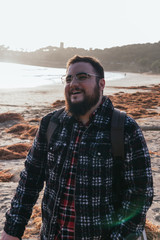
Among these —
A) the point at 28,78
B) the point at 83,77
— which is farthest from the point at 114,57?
the point at 83,77

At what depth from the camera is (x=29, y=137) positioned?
365 inches

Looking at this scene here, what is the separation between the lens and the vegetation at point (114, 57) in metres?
141

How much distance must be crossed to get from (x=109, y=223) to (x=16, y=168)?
14.6 feet

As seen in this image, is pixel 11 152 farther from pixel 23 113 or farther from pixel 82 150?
pixel 23 113

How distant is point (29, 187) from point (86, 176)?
1.95ft

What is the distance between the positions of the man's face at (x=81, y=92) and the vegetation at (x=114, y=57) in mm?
130069

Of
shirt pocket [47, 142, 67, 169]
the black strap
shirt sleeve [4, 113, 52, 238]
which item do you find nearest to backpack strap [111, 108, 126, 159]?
the black strap

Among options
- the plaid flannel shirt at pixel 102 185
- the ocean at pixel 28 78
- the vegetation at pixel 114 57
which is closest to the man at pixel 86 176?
the plaid flannel shirt at pixel 102 185

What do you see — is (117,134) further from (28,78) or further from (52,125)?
(28,78)

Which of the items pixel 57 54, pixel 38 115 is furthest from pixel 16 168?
pixel 57 54

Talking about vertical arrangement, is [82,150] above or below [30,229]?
above

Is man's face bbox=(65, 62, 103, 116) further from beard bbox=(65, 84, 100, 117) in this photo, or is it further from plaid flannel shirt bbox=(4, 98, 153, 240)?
plaid flannel shirt bbox=(4, 98, 153, 240)

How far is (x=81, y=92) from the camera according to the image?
2.13 metres

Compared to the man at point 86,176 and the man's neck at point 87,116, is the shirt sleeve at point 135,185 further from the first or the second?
the man's neck at point 87,116
